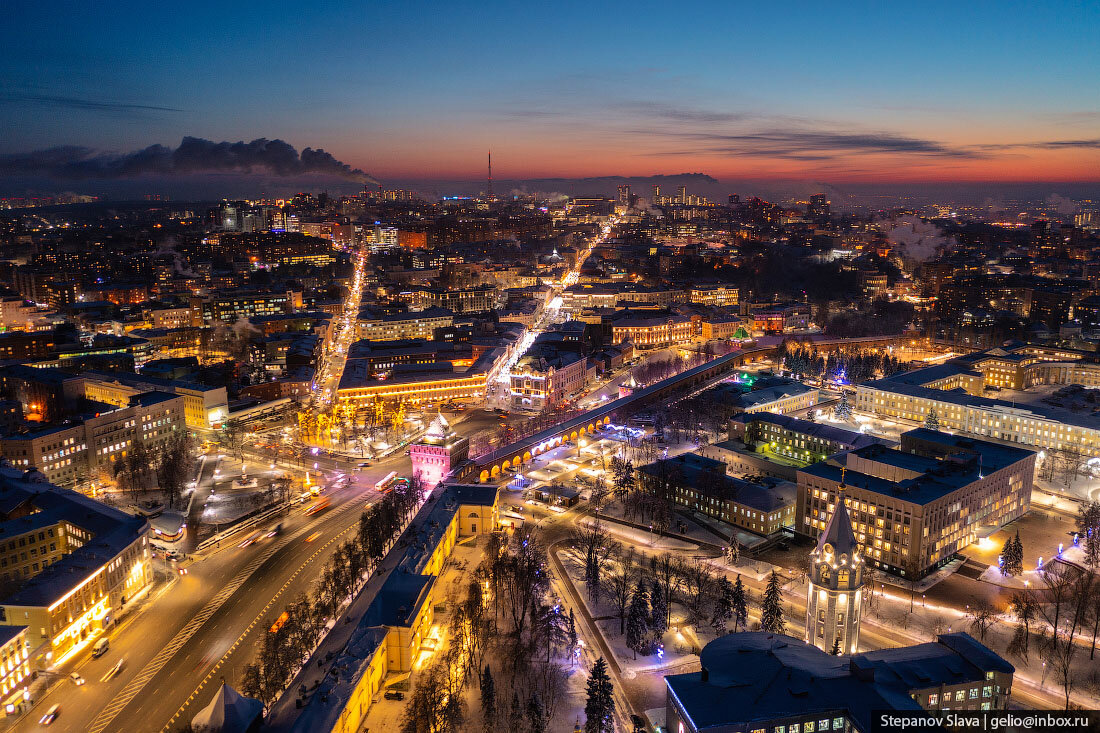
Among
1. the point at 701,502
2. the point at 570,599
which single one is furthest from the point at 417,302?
the point at 570,599

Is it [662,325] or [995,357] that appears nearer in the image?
[995,357]

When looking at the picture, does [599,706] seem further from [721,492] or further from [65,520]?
[65,520]

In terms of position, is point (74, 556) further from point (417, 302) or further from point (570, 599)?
point (417, 302)

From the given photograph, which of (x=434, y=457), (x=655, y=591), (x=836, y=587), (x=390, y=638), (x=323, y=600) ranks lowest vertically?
(x=323, y=600)

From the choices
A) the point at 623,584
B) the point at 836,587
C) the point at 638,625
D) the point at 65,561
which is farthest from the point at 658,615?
the point at 65,561

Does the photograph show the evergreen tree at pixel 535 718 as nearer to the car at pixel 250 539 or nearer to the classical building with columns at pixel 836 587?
the classical building with columns at pixel 836 587
